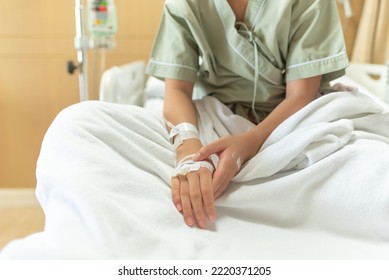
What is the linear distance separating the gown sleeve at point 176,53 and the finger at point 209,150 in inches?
13.2

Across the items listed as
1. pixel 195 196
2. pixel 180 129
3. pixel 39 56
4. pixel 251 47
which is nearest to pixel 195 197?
pixel 195 196

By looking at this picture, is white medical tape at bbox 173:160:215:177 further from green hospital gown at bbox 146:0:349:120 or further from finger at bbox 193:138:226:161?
green hospital gown at bbox 146:0:349:120

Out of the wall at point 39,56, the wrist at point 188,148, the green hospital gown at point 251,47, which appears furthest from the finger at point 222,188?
the wall at point 39,56

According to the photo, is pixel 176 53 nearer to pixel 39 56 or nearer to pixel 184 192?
pixel 184 192

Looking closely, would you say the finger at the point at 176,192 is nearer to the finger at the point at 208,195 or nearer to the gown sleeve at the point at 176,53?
the finger at the point at 208,195

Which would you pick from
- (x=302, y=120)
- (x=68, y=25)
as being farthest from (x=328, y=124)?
(x=68, y=25)

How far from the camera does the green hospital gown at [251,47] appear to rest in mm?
961

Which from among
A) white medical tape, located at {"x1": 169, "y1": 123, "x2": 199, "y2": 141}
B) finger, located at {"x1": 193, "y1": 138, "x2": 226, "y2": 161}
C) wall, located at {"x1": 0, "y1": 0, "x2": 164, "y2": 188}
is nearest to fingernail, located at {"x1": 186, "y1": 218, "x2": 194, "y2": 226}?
finger, located at {"x1": 193, "y1": 138, "x2": 226, "y2": 161}

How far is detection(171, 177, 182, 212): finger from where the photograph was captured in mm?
627

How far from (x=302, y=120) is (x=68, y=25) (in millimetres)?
1705

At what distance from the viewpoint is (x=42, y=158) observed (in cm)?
63

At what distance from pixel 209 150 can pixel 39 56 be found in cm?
174

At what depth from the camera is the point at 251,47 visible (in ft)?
3.23

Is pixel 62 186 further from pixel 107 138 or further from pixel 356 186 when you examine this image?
pixel 356 186
